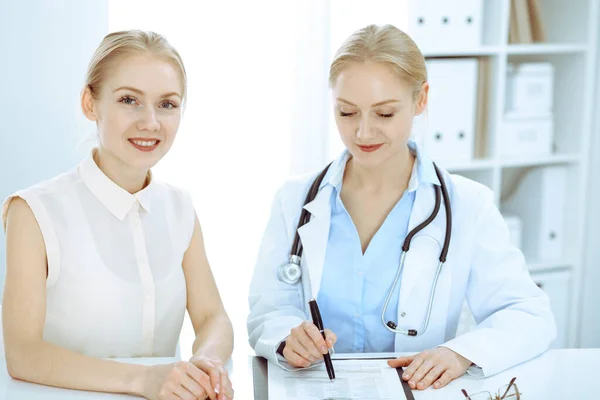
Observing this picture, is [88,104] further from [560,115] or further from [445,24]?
[560,115]

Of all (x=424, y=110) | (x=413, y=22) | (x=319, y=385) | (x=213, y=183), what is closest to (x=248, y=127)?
(x=213, y=183)

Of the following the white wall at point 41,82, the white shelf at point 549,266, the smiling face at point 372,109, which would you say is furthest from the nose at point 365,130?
the white shelf at point 549,266

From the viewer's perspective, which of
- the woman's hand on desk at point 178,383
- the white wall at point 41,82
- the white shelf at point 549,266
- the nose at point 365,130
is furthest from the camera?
the white shelf at point 549,266

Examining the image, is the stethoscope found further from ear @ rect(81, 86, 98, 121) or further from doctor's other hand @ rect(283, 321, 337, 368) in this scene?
ear @ rect(81, 86, 98, 121)

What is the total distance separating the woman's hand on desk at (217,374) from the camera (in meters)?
1.42

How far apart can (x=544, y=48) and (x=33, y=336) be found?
2.31 m

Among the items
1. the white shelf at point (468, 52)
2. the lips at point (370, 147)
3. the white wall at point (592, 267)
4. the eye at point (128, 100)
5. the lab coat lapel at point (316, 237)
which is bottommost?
the white wall at point (592, 267)

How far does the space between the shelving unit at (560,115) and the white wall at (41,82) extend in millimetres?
936

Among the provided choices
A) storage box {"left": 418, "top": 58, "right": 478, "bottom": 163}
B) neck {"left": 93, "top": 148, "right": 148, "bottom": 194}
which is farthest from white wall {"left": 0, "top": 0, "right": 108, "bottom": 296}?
storage box {"left": 418, "top": 58, "right": 478, "bottom": 163}

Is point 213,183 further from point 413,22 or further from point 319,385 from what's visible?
point 319,385

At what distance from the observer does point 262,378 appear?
5.07ft

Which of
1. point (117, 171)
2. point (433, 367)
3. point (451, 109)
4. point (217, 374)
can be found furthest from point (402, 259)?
point (451, 109)

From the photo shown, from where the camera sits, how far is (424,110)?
1.90m

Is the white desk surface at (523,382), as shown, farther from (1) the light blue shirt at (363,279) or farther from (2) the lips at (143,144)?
(2) the lips at (143,144)
